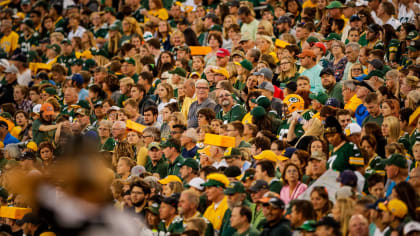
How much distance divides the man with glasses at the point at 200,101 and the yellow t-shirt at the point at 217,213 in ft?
10.8

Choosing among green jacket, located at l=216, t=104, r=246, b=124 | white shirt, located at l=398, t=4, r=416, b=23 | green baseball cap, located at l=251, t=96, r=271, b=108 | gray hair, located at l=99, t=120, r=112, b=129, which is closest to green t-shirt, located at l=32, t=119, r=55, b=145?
gray hair, located at l=99, t=120, r=112, b=129

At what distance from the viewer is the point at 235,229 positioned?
27.9 ft

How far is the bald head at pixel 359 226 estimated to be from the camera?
757cm

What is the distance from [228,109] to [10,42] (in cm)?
931

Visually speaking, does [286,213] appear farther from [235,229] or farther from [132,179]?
[132,179]

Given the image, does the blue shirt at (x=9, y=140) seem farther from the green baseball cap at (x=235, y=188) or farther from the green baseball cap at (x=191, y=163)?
the green baseball cap at (x=235, y=188)

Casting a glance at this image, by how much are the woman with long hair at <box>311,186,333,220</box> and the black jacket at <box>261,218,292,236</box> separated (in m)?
0.46

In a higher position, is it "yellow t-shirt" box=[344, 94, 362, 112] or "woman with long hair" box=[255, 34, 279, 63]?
"woman with long hair" box=[255, 34, 279, 63]

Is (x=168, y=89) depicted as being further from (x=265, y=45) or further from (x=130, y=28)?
(x=130, y=28)

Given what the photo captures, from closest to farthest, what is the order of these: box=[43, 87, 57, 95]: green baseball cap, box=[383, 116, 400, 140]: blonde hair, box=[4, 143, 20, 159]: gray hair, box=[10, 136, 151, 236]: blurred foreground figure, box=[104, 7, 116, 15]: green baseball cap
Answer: box=[10, 136, 151, 236]: blurred foreground figure < box=[383, 116, 400, 140]: blonde hair < box=[4, 143, 20, 159]: gray hair < box=[43, 87, 57, 95]: green baseball cap < box=[104, 7, 116, 15]: green baseball cap

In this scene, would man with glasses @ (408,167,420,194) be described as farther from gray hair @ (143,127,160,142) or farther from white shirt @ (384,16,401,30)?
white shirt @ (384,16,401,30)

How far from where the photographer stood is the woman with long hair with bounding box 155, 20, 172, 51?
16.3m

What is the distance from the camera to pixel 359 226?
7.58 m

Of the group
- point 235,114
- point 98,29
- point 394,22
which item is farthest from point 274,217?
point 98,29
